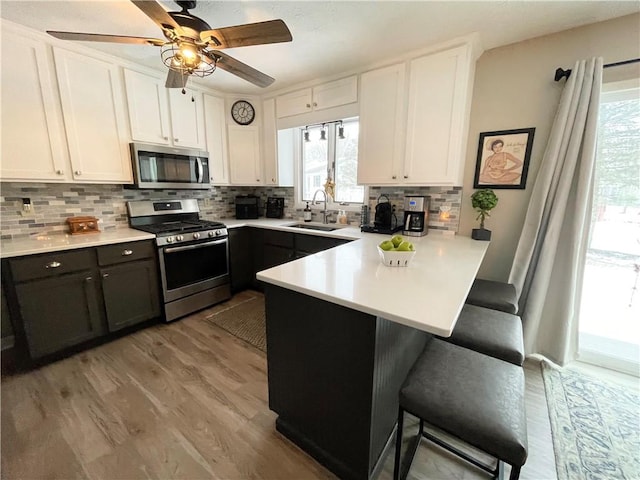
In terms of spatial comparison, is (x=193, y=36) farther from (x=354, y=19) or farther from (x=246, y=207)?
(x=246, y=207)

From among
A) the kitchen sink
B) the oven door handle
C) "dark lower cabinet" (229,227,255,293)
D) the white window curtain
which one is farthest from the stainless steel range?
the white window curtain

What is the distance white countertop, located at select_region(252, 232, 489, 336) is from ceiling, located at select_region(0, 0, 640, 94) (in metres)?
1.57

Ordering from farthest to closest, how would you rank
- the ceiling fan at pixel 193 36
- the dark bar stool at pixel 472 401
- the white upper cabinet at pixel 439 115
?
the white upper cabinet at pixel 439 115 → the ceiling fan at pixel 193 36 → the dark bar stool at pixel 472 401

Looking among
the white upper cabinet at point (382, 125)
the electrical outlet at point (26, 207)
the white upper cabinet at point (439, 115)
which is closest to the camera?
the white upper cabinet at point (439, 115)

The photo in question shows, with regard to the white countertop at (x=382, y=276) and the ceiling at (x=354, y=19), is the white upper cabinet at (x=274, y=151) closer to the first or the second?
the ceiling at (x=354, y=19)

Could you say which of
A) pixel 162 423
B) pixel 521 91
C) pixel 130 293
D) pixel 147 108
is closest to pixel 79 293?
pixel 130 293

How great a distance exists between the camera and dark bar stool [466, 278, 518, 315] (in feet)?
5.54

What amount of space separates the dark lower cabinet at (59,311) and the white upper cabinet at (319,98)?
A: 2.54 metres

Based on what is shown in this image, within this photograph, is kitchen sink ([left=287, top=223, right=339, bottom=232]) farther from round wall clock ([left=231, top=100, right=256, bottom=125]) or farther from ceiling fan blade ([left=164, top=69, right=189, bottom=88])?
ceiling fan blade ([left=164, top=69, right=189, bottom=88])

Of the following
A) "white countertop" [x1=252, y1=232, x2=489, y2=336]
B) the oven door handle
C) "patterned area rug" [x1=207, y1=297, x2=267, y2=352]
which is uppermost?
"white countertop" [x1=252, y1=232, x2=489, y2=336]

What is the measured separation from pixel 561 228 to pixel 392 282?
1.67 meters

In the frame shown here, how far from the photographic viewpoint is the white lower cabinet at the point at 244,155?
3.33m

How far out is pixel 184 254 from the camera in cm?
262

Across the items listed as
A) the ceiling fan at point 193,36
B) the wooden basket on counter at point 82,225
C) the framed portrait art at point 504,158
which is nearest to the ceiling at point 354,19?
the ceiling fan at point 193,36
